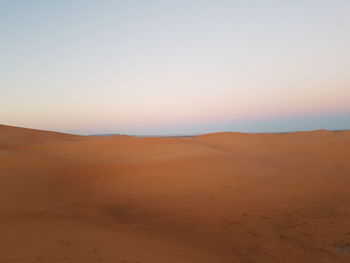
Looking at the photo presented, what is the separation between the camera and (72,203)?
4918mm

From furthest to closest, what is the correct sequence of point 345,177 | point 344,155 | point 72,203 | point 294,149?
point 294,149 → point 344,155 → point 345,177 → point 72,203

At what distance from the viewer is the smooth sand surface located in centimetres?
303

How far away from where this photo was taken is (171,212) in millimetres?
4730

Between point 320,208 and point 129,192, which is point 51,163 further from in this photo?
point 320,208

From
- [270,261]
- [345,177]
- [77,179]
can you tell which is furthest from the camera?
[345,177]

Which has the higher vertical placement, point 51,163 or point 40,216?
point 51,163

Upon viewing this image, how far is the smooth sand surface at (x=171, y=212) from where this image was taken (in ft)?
9.93

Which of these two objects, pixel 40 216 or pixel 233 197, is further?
pixel 233 197

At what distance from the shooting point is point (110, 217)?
4.40m

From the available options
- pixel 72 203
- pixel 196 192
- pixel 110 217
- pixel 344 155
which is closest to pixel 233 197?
pixel 196 192

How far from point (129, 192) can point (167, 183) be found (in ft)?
3.42

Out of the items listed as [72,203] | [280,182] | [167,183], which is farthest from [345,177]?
[72,203]

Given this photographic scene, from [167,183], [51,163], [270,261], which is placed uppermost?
[51,163]

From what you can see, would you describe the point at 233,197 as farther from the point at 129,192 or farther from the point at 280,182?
A: the point at 129,192
